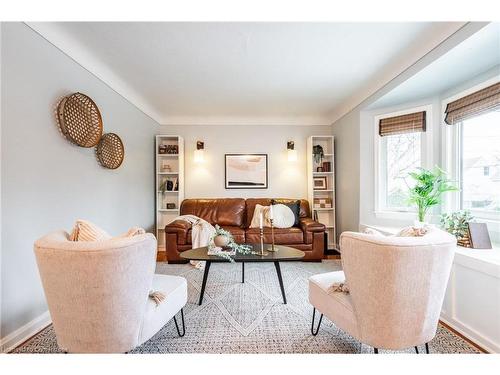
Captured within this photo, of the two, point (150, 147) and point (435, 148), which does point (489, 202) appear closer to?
point (435, 148)

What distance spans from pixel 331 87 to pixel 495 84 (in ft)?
5.25

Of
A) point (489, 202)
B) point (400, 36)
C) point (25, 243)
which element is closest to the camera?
point (25, 243)

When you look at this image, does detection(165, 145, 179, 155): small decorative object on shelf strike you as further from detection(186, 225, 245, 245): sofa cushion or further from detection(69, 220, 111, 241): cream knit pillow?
detection(69, 220, 111, 241): cream knit pillow

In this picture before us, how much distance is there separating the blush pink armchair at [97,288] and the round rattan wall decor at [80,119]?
123 centimetres

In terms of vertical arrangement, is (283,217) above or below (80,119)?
below

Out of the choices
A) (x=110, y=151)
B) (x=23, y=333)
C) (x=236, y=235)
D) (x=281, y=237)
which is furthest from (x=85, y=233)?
(x=281, y=237)

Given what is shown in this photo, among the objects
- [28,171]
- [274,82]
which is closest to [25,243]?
[28,171]

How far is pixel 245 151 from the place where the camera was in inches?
177

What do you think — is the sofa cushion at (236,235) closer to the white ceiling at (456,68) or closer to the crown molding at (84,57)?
the crown molding at (84,57)

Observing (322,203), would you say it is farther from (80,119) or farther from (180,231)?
(80,119)

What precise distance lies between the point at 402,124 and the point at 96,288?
3.61 metres

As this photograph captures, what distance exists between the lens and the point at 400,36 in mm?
2041

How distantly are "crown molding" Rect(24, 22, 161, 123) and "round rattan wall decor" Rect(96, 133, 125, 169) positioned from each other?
627 mm

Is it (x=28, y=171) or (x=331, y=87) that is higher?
(x=331, y=87)
